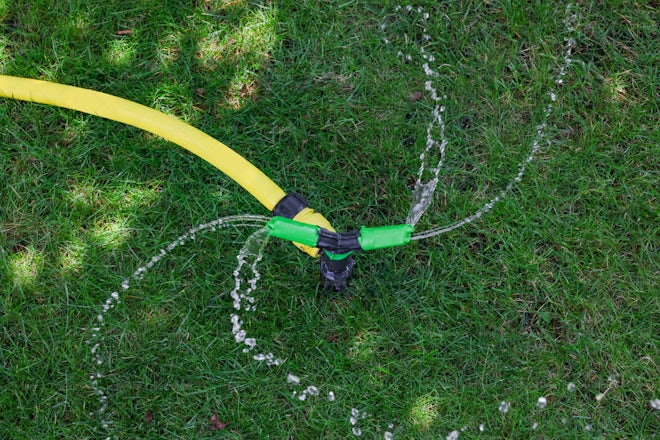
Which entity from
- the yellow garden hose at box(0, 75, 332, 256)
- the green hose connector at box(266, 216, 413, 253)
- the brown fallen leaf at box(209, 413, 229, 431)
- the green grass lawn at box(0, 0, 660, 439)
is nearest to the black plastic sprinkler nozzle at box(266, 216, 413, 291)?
the green hose connector at box(266, 216, 413, 253)

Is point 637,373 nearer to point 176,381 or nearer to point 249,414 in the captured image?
point 249,414

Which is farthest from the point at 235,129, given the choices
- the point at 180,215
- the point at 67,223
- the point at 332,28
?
the point at 67,223

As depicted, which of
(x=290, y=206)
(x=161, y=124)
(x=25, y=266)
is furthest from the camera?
(x=25, y=266)

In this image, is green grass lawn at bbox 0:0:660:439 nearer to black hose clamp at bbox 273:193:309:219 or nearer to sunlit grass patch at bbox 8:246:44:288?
sunlit grass patch at bbox 8:246:44:288

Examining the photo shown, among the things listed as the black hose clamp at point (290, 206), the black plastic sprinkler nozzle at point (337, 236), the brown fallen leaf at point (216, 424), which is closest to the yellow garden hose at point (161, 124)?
the black hose clamp at point (290, 206)

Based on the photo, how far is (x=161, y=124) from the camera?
2318 mm

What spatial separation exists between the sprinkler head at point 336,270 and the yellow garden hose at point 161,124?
7 centimetres

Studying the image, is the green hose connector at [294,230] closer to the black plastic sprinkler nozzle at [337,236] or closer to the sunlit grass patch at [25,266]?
the black plastic sprinkler nozzle at [337,236]

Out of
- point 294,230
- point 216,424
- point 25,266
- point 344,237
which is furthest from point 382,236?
point 25,266

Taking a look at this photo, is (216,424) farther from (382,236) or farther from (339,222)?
(382,236)

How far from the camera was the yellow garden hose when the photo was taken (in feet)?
6.98

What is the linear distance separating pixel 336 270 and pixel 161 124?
0.84 m

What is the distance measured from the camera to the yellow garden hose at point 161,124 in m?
2.13

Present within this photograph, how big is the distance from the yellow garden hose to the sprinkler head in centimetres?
7
